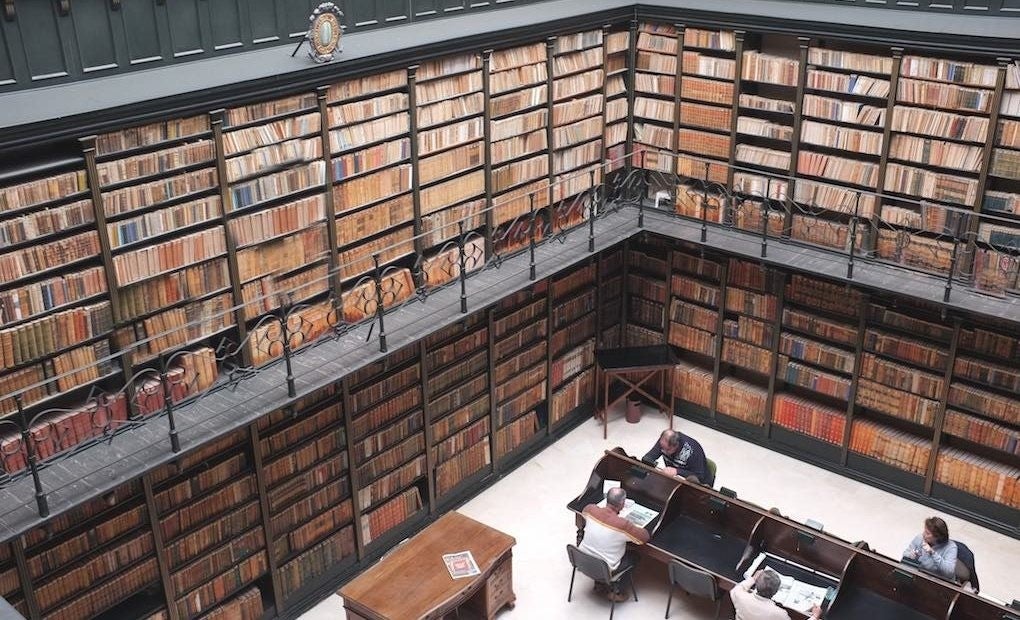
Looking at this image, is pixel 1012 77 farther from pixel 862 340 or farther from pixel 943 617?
pixel 943 617

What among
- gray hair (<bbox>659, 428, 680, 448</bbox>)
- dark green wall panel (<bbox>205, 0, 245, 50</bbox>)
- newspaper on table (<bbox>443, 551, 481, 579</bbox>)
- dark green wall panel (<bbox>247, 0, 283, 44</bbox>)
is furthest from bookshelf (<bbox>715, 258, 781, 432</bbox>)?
dark green wall panel (<bbox>205, 0, 245, 50</bbox>)

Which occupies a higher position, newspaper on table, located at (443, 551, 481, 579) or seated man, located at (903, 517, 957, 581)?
seated man, located at (903, 517, 957, 581)

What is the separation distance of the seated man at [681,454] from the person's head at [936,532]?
5.75ft

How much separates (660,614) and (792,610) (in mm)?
1168

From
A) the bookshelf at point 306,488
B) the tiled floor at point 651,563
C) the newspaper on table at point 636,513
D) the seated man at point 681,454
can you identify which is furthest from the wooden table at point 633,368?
the bookshelf at point 306,488

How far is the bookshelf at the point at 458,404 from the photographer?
809 centimetres

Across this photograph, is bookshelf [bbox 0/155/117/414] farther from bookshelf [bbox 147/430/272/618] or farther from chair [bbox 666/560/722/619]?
chair [bbox 666/560/722/619]

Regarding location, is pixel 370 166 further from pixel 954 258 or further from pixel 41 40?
pixel 954 258

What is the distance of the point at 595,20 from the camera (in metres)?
8.55

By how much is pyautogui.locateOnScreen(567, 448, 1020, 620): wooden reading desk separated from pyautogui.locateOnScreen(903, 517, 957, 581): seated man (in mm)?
189

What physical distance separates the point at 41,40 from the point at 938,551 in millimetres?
6218

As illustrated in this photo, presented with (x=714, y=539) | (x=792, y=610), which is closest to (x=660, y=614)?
(x=714, y=539)

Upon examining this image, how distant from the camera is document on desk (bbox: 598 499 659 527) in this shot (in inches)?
287

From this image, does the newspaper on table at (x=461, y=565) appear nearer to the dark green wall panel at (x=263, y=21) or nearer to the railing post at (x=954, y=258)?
the dark green wall panel at (x=263, y=21)
